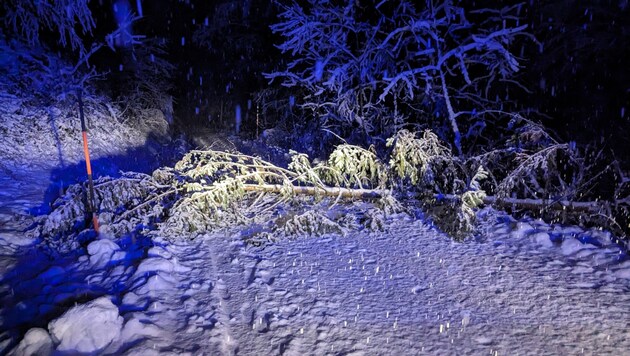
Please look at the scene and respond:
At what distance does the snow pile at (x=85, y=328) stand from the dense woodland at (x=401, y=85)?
A: 267 centimetres

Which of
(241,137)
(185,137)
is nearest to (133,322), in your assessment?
(241,137)

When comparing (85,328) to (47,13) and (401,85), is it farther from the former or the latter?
(47,13)

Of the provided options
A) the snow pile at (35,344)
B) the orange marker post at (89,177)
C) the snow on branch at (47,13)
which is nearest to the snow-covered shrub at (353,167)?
the orange marker post at (89,177)

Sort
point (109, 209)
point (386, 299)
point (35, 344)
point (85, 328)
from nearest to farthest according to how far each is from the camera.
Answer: point (35, 344)
point (85, 328)
point (386, 299)
point (109, 209)

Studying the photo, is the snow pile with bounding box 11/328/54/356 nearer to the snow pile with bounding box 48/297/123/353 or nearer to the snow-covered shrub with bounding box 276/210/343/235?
the snow pile with bounding box 48/297/123/353

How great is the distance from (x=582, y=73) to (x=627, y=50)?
68cm

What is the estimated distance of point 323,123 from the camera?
31.1ft

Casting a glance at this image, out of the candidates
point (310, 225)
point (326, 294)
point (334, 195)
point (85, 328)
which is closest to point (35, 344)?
point (85, 328)

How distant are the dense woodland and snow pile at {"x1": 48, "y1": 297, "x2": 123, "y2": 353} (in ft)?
8.76

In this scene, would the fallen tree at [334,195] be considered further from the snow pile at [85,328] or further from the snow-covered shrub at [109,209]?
the snow pile at [85,328]

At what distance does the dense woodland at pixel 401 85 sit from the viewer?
18.2ft

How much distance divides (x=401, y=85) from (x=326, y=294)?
559cm

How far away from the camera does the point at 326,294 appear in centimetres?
368

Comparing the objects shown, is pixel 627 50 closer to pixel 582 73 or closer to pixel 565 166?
pixel 582 73
